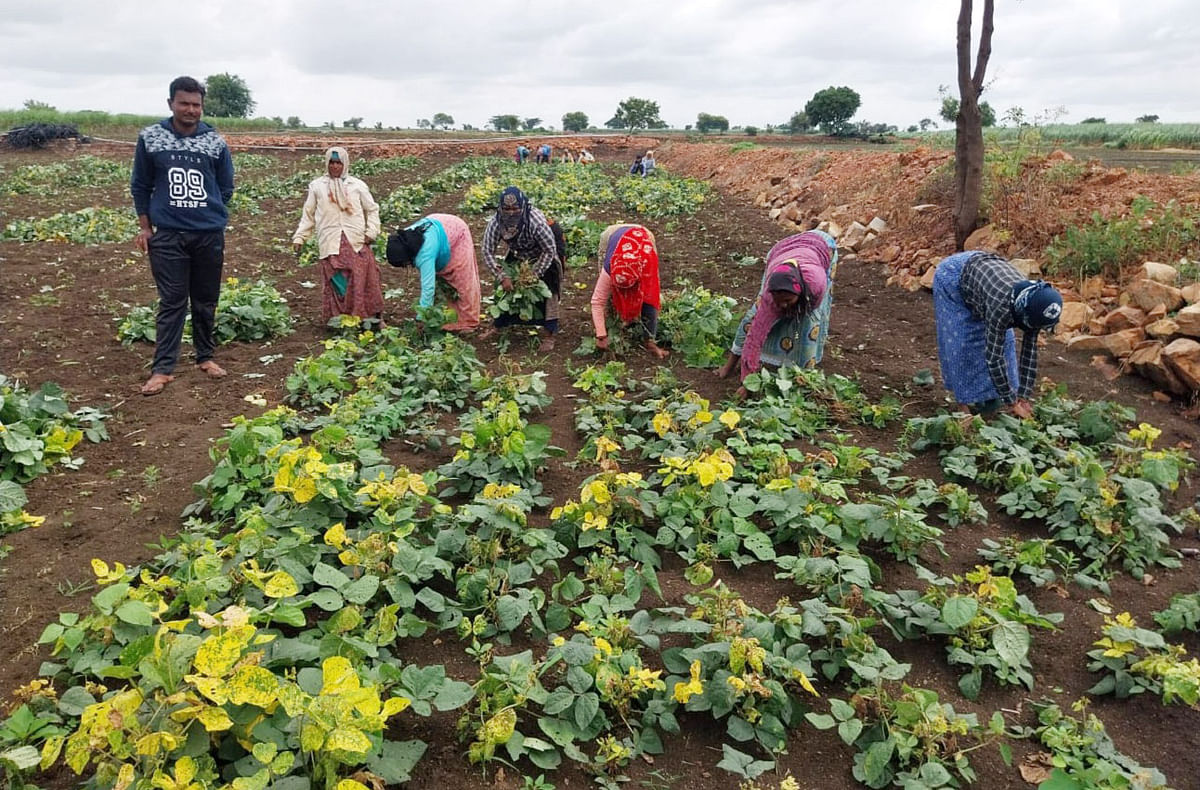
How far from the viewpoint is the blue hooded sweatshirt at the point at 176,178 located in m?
4.47

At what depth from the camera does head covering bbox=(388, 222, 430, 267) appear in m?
5.57

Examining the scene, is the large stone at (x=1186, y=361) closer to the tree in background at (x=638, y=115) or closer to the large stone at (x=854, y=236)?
the large stone at (x=854, y=236)

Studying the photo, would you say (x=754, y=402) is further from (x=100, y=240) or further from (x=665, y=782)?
(x=100, y=240)

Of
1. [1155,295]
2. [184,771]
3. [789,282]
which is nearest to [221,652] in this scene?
[184,771]

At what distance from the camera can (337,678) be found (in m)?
1.70

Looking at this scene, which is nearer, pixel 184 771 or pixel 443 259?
pixel 184 771

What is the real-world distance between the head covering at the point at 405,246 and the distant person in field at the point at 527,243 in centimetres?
50

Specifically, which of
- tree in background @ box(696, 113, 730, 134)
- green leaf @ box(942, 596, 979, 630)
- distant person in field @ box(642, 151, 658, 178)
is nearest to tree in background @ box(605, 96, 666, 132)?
tree in background @ box(696, 113, 730, 134)

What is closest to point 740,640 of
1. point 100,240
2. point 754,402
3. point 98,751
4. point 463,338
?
point 98,751

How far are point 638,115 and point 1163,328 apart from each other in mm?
72276

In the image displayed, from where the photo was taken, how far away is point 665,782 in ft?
6.68

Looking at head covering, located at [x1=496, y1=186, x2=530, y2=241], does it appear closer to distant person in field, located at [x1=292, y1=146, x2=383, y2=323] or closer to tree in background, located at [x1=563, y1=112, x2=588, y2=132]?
distant person in field, located at [x1=292, y1=146, x2=383, y2=323]

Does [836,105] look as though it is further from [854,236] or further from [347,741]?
[347,741]

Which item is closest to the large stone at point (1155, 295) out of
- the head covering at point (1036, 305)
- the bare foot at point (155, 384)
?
the head covering at point (1036, 305)
